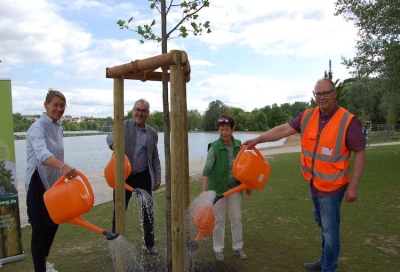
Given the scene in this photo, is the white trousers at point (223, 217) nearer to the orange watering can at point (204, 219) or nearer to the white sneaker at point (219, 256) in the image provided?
the white sneaker at point (219, 256)

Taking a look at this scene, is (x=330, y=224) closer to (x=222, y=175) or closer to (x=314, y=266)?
(x=314, y=266)

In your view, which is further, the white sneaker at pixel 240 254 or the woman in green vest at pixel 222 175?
the white sneaker at pixel 240 254

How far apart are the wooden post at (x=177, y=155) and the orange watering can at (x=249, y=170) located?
0.82 metres

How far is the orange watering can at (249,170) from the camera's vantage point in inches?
146

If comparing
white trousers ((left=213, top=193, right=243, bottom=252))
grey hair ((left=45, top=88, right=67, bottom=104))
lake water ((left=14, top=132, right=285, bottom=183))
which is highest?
grey hair ((left=45, top=88, right=67, bottom=104))

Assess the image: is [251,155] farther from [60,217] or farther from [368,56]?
[368,56]

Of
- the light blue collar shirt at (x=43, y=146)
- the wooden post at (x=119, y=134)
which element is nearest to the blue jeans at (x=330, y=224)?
the wooden post at (x=119, y=134)

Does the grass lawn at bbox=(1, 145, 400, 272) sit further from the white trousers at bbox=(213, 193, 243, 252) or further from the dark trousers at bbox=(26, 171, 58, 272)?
the dark trousers at bbox=(26, 171, 58, 272)

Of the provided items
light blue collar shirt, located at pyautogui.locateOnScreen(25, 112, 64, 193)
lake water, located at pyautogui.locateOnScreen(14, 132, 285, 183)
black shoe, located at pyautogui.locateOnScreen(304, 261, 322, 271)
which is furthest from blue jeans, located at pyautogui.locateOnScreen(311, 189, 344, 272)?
lake water, located at pyautogui.locateOnScreen(14, 132, 285, 183)

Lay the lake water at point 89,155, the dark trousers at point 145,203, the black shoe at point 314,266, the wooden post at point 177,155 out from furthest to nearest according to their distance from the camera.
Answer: the lake water at point 89,155, the dark trousers at point 145,203, the black shoe at point 314,266, the wooden post at point 177,155

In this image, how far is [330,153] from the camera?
3289 mm

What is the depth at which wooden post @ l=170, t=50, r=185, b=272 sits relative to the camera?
2.95m

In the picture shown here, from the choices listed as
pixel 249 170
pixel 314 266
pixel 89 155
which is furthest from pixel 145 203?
pixel 89 155

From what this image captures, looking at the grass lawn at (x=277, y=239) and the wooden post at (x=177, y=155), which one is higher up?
the wooden post at (x=177, y=155)
